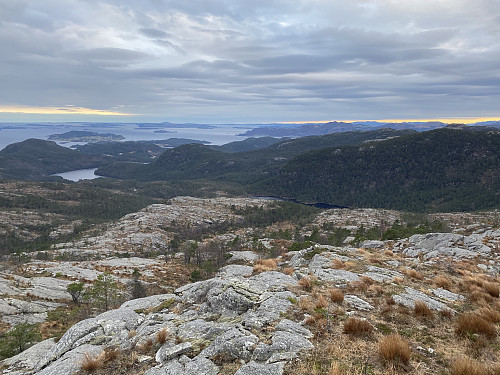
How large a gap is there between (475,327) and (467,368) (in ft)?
16.2

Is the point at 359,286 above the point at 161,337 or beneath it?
beneath

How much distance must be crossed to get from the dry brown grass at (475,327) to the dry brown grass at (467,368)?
404 cm

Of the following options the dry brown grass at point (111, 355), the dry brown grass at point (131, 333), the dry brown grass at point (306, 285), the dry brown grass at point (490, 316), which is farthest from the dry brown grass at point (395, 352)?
the dry brown grass at point (131, 333)

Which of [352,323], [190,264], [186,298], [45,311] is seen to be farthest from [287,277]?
[190,264]

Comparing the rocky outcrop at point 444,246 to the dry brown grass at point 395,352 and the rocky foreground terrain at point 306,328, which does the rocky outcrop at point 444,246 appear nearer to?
the rocky foreground terrain at point 306,328

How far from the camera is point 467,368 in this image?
7832 millimetres

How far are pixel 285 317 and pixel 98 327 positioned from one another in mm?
11519

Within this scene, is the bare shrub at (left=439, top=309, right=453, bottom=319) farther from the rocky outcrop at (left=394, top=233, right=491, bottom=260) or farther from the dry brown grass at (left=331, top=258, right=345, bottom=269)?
the rocky outcrop at (left=394, top=233, right=491, bottom=260)

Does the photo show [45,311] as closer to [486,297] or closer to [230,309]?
[230,309]

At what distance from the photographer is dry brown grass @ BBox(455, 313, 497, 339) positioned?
11078 mm

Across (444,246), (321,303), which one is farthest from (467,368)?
(444,246)

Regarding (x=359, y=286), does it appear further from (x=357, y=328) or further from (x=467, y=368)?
(x=467, y=368)

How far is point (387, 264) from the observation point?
2638 centimetres

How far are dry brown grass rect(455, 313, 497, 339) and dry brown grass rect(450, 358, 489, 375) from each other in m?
4.04
